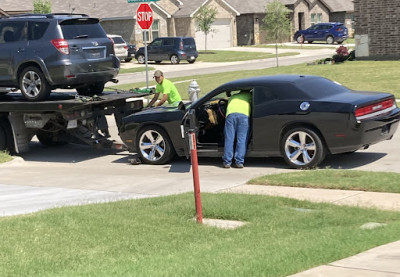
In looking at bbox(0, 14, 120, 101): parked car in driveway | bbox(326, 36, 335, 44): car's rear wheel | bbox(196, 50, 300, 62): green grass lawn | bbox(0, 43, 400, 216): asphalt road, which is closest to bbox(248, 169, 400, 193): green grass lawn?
bbox(0, 43, 400, 216): asphalt road

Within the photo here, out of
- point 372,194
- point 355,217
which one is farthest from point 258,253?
point 372,194

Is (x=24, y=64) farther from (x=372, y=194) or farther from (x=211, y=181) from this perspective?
(x=372, y=194)

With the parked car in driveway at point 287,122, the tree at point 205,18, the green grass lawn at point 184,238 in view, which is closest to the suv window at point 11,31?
the parked car in driveway at point 287,122

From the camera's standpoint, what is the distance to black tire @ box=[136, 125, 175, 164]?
43.2 ft

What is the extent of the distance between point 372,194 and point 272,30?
33365 mm

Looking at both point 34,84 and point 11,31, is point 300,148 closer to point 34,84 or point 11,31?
point 34,84

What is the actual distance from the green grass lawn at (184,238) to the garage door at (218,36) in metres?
53.7

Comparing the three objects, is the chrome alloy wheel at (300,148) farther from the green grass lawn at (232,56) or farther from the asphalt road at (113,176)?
the green grass lawn at (232,56)

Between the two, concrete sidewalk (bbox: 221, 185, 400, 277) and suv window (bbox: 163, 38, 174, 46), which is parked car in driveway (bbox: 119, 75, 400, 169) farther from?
suv window (bbox: 163, 38, 174, 46)

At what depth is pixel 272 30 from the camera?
4197 centimetres

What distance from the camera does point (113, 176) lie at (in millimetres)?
12352

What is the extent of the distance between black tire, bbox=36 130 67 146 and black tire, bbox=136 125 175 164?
2.87 meters

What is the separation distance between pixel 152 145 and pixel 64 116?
6.22ft

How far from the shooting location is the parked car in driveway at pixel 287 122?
37.7 ft
